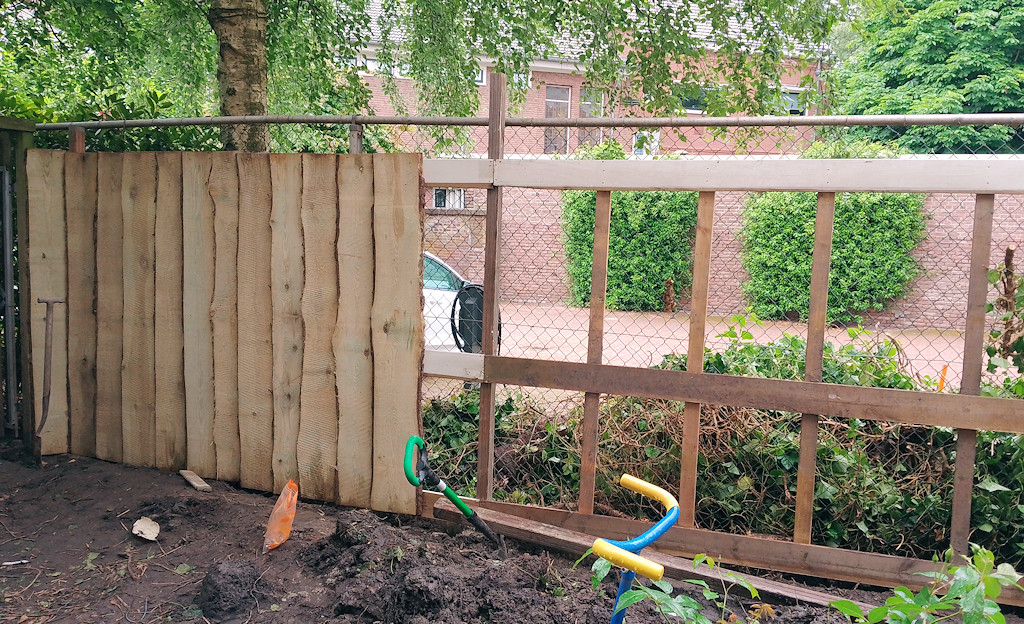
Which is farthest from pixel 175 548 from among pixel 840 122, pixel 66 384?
pixel 840 122

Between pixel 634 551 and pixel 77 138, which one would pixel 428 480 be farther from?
pixel 77 138

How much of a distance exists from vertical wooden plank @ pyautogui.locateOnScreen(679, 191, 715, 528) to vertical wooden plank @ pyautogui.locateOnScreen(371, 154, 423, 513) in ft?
4.06

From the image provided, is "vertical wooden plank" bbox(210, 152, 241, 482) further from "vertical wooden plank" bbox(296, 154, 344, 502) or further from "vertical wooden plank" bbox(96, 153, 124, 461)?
"vertical wooden plank" bbox(96, 153, 124, 461)

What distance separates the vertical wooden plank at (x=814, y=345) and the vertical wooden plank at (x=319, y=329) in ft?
7.04

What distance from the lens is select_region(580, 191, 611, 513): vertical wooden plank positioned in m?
3.18

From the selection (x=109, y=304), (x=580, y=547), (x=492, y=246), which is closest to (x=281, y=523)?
(x=580, y=547)

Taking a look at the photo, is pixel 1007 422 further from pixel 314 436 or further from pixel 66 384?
pixel 66 384

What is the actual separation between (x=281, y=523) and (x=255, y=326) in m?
1.03

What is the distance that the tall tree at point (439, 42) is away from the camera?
19.8 feet

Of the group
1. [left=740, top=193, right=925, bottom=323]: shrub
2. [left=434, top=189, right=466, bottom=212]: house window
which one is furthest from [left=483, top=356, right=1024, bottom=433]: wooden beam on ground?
[left=740, top=193, right=925, bottom=323]: shrub

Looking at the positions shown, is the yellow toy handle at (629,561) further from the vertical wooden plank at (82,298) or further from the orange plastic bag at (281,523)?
the vertical wooden plank at (82,298)

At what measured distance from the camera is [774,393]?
304cm

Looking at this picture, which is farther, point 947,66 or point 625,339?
point 947,66

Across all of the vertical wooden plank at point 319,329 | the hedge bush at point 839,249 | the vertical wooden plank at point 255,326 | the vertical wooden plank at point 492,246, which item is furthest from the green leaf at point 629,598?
the hedge bush at point 839,249
